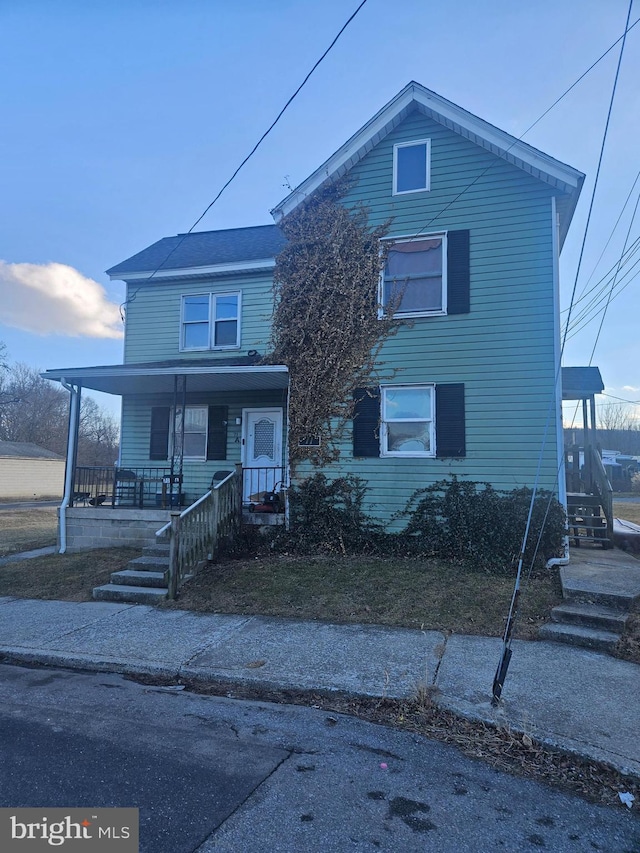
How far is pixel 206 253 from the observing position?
13492 millimetres

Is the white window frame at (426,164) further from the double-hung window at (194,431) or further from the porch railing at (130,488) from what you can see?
the porch railing at (130,488)

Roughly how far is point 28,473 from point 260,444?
3247cm

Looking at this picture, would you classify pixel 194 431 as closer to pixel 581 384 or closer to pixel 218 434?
pixel 218 434

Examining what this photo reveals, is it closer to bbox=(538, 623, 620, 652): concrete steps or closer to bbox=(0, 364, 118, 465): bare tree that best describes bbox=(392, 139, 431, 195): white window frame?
bbox=(538, 623, 620, 652): concrete steps

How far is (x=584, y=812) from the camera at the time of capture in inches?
115

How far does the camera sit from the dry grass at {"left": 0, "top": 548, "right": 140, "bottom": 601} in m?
8.24

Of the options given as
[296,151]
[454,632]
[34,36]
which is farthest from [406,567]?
[34,36]

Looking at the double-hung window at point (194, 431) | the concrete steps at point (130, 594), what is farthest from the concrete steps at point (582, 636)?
the double-hung window at point (194, 431)

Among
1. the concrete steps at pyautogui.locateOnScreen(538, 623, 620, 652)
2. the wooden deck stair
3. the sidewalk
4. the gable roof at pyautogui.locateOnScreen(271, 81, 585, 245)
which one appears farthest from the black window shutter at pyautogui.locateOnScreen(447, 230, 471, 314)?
the sidewalk

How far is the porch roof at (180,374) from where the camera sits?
1009 centimetres

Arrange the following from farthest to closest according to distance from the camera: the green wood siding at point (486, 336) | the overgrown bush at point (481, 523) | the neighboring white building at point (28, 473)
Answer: the neighboring white building at point (28, 473)
the green wood siding at point (486, 336)
the overgrown bush at point (481, 523)

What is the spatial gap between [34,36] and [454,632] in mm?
10194

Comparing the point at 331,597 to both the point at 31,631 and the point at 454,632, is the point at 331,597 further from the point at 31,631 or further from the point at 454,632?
the point at 31,631

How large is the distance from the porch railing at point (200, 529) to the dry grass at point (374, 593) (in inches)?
10.0
